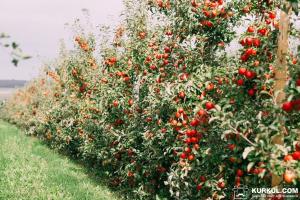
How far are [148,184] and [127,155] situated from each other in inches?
53.5

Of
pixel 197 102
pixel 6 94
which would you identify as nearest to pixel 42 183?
pixel 197 102

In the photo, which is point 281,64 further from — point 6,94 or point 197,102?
point 6,94

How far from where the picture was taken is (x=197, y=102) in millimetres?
7070

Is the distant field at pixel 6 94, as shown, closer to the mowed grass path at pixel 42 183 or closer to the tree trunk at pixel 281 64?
the mowed grass path at pixel 42 183

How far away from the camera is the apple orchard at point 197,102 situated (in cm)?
491

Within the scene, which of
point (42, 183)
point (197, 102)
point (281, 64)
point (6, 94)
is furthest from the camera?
point (6, 94)

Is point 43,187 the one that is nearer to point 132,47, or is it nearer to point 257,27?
point 132,47

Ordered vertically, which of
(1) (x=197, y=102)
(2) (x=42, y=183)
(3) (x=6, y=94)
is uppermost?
(3) (x=6, y=94)

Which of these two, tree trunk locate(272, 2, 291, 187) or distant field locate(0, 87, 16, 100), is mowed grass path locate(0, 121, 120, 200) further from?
tree trunk locate(272, 2, 291, 187)

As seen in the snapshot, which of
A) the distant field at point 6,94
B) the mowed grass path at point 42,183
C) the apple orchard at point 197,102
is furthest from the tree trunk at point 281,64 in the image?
the distant field at point 6,94

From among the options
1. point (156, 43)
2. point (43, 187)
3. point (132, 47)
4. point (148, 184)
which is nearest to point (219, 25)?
point (156, 43)

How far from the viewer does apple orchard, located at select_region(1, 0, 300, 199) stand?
16.1ft

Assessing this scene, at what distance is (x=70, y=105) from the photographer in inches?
685

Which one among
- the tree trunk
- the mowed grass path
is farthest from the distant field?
the tree trunk
